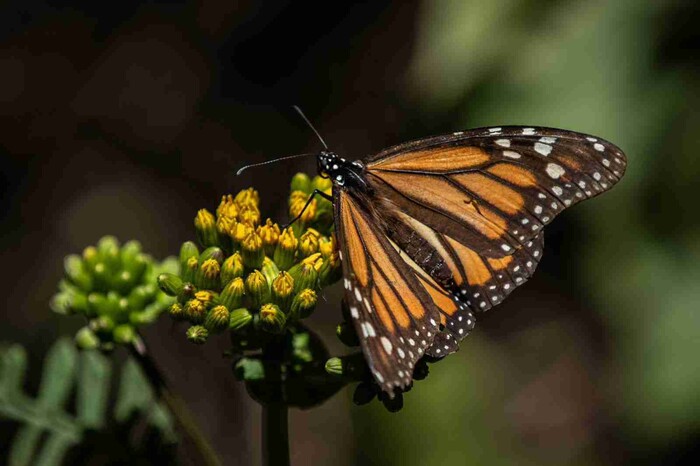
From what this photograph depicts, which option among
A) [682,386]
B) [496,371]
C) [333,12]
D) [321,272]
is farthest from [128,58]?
[682,386]

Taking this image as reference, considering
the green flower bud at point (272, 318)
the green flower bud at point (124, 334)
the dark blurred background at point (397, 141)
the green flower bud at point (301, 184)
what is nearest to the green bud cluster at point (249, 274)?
the green flower bud at point (272, 318)

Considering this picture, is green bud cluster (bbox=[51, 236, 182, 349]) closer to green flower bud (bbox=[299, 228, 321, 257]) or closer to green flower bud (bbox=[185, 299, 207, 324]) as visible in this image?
green flower bud (bbox=[185, 299, 207, 324])

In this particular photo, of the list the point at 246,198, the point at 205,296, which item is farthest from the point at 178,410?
the point at 246,198

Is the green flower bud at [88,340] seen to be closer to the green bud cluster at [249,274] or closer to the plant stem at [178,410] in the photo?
the plant stem at [178,410]

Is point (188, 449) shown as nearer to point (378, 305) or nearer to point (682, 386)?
point (378, 305)

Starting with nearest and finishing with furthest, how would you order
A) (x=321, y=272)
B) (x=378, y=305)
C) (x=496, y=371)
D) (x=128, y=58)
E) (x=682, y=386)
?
1. (x=378, y=305)
2. (x=321, y=272)
3. (x=682, y=386)
4. (x=496, y=371)
5. (x=128, y=58)

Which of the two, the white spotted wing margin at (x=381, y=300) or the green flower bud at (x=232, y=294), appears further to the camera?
the green flower bud at (x=232, y=294)

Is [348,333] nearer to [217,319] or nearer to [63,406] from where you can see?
[217,319]

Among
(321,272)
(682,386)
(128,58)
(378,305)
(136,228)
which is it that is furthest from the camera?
(128,58)
